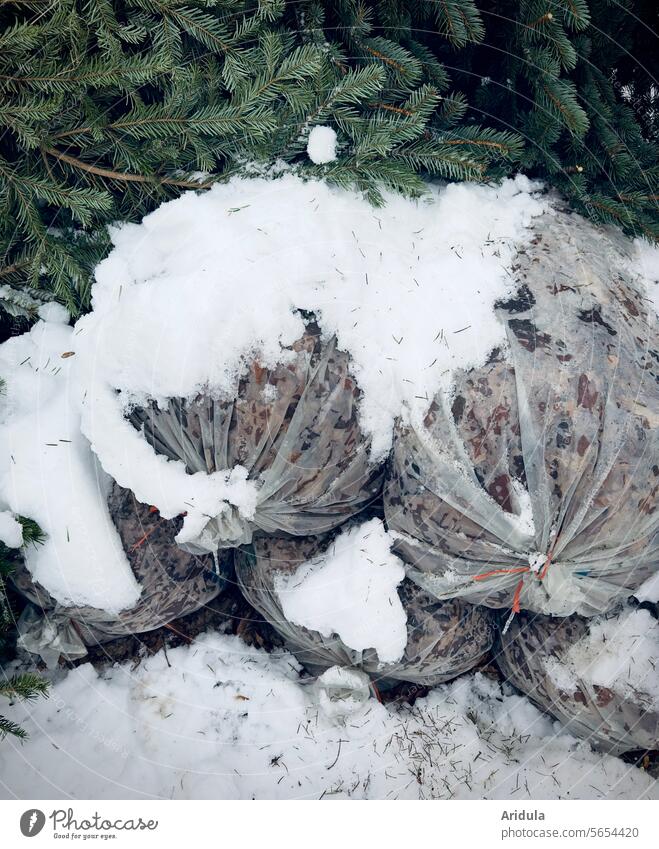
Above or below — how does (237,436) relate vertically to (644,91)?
below

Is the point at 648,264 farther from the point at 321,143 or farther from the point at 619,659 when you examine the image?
the point at 619,659

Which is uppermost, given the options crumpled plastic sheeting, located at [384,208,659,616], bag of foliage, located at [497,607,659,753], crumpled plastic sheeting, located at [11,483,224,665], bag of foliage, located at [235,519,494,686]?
crumpled plastic sheeting, located at [384,208,659,616]

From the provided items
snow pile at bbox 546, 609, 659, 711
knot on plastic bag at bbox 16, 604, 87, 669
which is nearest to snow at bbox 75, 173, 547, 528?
knot on plastic bag at bbox 16, 604, 87, 669

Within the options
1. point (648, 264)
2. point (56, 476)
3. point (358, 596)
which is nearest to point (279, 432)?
point (358, 596)

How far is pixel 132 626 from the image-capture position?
2238 mm

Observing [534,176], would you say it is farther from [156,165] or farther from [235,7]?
[156,165]

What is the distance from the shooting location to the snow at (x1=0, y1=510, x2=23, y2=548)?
6.32 ft

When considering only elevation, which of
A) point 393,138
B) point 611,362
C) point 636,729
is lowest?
point 636,729

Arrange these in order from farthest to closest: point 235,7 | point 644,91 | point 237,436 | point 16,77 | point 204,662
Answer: point 204,662, point 644,91, point 237,436, point 235,7, point 16,77

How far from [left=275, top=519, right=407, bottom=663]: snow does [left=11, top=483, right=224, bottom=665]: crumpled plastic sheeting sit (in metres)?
0.36

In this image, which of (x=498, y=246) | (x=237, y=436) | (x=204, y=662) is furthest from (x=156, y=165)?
(x=204, y=662)

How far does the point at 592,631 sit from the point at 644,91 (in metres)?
1.87

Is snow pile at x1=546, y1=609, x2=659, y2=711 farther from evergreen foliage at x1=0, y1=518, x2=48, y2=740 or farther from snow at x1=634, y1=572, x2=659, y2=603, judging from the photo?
evergreen foliage at x1=0, y1=518, x2=48, y2=740

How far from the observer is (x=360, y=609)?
2.02 meters
